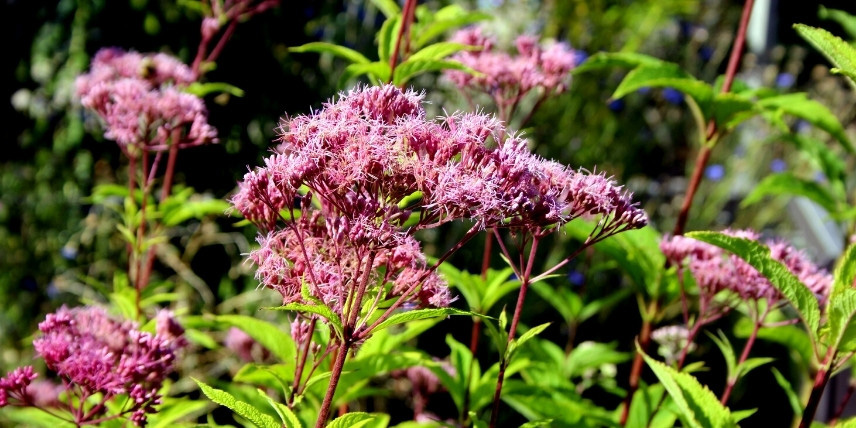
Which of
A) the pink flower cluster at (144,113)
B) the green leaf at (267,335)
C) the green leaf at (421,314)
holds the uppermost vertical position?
the pink flower cluster at (144,113)

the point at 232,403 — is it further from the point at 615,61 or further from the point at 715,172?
the point at 715,172

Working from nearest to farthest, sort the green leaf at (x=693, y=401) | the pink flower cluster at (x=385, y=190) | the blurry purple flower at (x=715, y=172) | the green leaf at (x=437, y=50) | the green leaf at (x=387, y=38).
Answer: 1. the pink flower cluster at (x=385, y=190)
2. the green leaf at (x=693, y=401)
3. the green leaf at (x=437, y=50)
4. the green leaf at (x=387, y=38)
5. the blurry purple flower at (x=715, y=172)

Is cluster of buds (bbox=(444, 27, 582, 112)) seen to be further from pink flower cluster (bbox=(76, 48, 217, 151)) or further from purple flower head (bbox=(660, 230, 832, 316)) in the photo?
pink flower cluster (bbox=(76, 48, 217, 151))

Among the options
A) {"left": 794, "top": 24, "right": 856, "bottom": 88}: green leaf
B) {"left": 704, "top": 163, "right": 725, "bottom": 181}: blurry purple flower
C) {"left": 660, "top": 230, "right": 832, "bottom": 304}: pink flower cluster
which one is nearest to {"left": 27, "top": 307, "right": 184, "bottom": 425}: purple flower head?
{"left": 660, "top": 230, "right": 832, "bottom": 304}: pink flower cluster

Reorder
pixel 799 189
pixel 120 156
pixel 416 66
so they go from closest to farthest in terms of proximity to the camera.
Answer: pixel 416 66 < pixel 799 189 < pixel 120 156

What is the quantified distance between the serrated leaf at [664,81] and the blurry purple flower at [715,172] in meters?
3.67

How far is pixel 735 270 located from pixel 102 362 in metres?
1.27

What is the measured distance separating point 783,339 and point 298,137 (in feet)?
4.49

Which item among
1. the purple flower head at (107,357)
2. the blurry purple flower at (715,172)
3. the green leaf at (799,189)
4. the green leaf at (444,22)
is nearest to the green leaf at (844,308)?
the green leaf at (799,189)

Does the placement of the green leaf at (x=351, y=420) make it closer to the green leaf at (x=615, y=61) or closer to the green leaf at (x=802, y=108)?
the green leaf at (x=615, y=61)

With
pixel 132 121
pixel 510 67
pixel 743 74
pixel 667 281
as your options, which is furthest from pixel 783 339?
pixel 743 74

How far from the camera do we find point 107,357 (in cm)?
148

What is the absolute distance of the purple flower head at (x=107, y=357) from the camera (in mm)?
1460

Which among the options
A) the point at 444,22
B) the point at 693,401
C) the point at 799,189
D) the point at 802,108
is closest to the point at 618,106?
the point at 799,189
